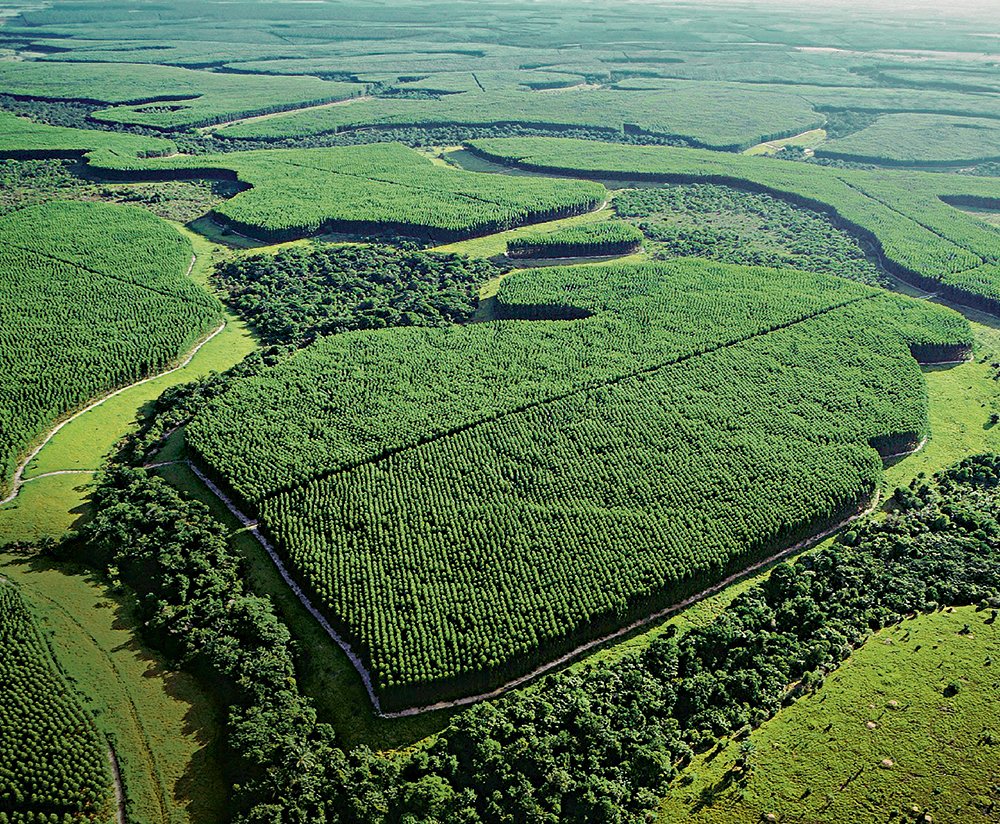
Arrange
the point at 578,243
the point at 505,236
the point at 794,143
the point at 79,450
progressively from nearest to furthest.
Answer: the point at 79,450
the point at 578,243
the point at 505,236
the point at 794,143

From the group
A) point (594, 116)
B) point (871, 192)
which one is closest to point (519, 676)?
point (871, 192)

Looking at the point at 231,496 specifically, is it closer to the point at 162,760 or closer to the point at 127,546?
the point at 127,546

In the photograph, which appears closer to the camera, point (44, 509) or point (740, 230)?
point (44, 509)

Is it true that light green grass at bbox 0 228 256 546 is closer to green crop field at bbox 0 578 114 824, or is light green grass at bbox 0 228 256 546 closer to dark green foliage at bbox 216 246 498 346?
dark green foliage at bbox 216 246 498 346

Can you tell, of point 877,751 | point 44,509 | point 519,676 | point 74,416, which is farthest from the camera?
point 74,416

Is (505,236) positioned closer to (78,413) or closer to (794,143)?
(78,413)

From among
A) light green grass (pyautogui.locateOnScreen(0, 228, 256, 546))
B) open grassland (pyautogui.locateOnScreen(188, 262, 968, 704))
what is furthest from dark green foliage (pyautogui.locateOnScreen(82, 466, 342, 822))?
open grassland (pyautogui.locateOnScreen(188, 262, 968, 704))

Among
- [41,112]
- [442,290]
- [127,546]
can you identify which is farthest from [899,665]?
[41,112]
